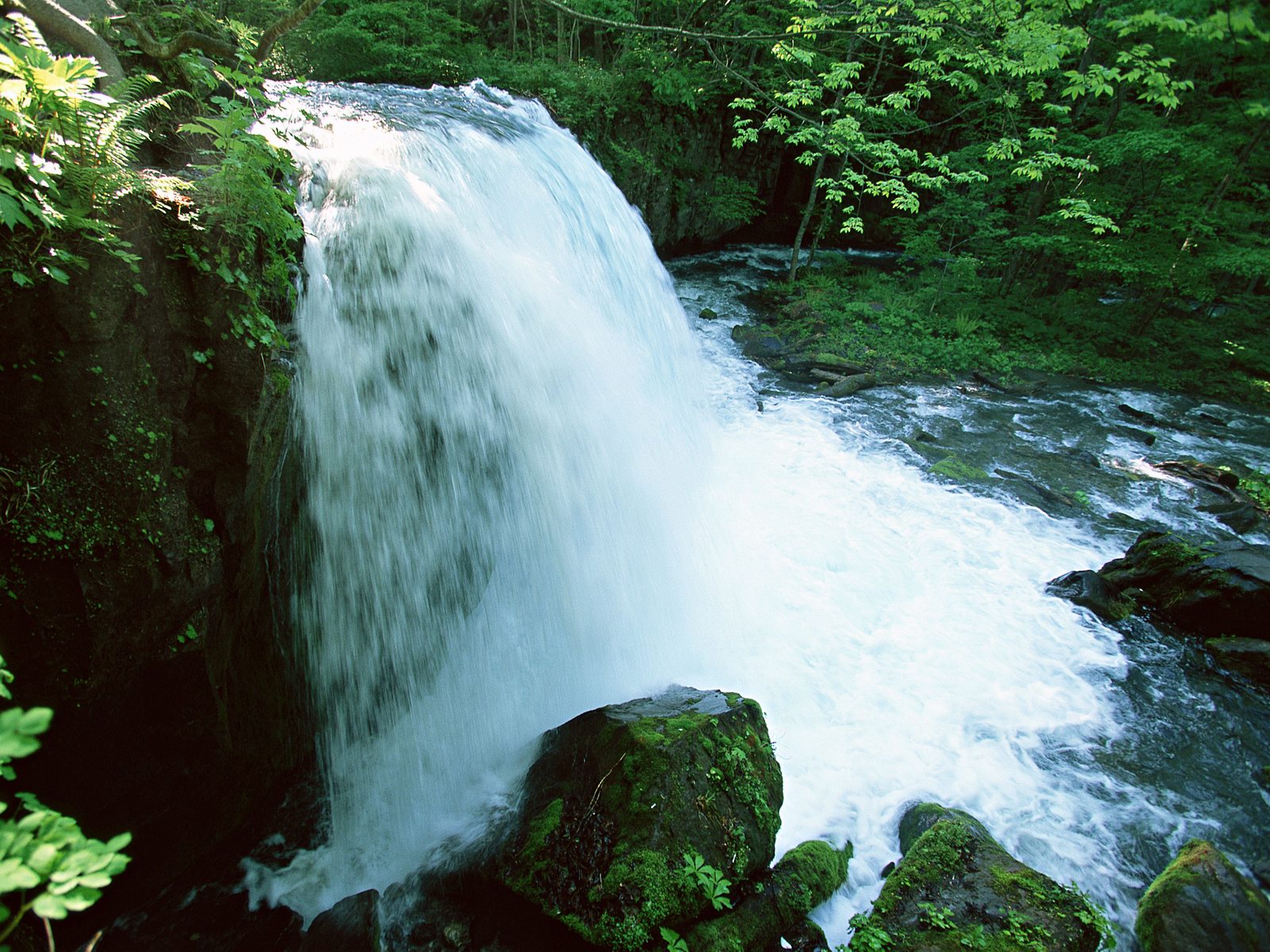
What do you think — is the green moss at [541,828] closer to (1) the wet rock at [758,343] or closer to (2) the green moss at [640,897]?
(2) the green moss at [640,897]

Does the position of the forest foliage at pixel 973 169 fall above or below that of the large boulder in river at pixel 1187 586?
above

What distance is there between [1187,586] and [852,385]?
19.1 ft

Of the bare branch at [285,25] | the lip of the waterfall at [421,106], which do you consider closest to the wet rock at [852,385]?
the lip of the waterfall at [421,106]

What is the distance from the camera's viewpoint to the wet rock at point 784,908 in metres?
2.95

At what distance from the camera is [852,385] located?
10922 mm

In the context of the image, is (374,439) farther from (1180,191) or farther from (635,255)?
(1180,191)

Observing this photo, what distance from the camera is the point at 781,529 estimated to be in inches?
281

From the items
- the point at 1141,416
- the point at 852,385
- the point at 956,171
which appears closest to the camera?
the point at 852,385

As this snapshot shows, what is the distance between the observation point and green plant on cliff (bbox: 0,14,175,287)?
2.19 metres

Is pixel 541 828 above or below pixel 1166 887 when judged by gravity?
above

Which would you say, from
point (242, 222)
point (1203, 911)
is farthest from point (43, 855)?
point (1203, 911)

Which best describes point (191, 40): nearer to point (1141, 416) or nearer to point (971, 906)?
point (971, 906)

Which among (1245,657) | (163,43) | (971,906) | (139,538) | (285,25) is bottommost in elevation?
(1245,657)

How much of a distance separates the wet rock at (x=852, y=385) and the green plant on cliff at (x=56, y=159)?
Answer: 10.1 metres
